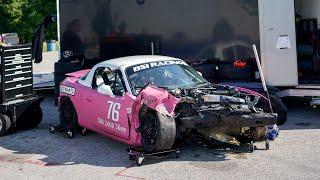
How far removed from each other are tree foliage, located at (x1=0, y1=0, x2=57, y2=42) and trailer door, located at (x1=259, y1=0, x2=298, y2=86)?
109 ft

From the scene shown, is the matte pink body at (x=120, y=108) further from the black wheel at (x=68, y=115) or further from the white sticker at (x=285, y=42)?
the white sticker at (x=285, y=42)

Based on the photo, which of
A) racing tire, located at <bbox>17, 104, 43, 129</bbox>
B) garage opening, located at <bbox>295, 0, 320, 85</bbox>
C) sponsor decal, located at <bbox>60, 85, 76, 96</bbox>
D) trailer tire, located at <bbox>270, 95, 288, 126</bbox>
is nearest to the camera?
trailer tire, located at <bbox>270, 95, 288, 126</bbox>

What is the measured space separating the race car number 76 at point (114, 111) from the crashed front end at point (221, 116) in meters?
0.95

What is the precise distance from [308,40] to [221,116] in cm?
527

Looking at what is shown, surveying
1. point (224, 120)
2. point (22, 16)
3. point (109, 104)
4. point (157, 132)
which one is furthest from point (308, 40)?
point (22, 16)

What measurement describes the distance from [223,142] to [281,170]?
4.11 ft

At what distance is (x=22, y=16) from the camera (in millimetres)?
42500

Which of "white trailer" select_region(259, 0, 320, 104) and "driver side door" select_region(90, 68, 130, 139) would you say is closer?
"driver side door" select_region(90, 68, 130, 139)

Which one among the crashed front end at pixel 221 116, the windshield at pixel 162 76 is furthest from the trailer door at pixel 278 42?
the crashed front end at pixel 221 116

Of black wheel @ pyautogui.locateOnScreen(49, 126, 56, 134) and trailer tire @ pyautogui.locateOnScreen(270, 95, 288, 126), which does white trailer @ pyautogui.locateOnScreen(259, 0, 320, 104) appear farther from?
black wheel @ pyautogui.locateOnScreen(49, 126, 56, 134)

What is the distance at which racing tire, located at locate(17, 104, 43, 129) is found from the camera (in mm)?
10258

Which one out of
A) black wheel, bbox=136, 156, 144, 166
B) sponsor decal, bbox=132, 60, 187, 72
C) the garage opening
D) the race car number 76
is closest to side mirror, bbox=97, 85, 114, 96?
the race car number 76

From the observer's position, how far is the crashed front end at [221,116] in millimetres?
7422

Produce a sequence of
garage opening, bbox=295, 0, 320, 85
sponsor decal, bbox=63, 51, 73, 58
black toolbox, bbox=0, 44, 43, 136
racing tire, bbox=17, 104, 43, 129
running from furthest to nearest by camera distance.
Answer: sponsor decal, bbox=63, 51, 73, 58, garage opening, bbox=295, 0, 320, 85, racing tire, bbox=17, 104, 43, 129, black toolbox, bbox=0, 44, 43, 136
